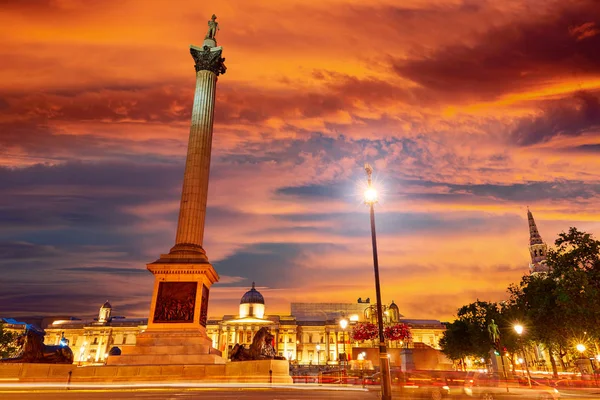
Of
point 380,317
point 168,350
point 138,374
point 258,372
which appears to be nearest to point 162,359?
point 168,350

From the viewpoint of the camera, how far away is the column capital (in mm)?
34562

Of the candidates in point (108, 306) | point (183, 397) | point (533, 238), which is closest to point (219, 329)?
point (108, 306)

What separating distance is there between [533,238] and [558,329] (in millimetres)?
123044

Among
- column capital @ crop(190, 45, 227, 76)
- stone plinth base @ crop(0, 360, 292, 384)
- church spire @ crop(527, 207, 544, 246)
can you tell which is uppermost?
church spire @ crop(527, 207, 544, 246)

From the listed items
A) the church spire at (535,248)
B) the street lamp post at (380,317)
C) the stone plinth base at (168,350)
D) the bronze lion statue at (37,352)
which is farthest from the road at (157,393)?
the church spire at (535,248)

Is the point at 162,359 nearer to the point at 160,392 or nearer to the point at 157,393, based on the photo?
the point at 160,392

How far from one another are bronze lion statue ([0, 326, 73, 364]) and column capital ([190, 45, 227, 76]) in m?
24.5

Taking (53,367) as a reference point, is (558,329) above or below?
above

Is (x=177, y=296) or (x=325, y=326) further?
(x=325, y=326)

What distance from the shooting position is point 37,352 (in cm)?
2430

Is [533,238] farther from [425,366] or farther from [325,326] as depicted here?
[425,366]

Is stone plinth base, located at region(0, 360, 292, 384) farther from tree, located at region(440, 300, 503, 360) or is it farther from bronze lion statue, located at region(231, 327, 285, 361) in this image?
tree, located at region(440, 300, 503, 360)

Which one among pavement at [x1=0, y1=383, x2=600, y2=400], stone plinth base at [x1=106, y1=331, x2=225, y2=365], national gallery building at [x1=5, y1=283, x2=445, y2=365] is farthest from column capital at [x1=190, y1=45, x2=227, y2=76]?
national gallery building at [x1=5, y1=283, x2=445, y2=365]

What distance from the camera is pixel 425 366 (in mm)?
49469
